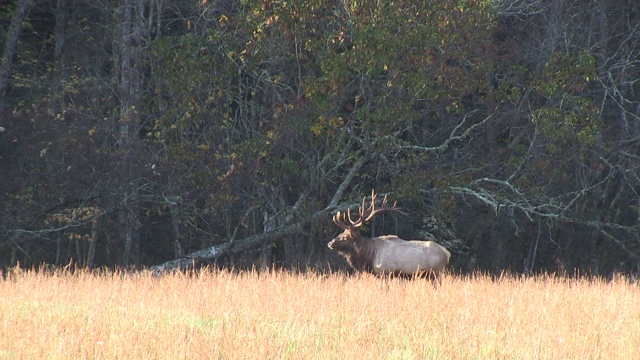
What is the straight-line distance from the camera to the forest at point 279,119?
54.0 feet

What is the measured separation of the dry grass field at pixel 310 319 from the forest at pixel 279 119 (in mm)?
4796

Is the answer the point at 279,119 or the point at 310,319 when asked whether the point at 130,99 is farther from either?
the point at 310,319

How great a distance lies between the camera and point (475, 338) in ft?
26.0

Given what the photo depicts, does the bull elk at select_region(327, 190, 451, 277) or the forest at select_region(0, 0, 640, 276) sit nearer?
the bull elk at select_region(327, 190, 451, 277)

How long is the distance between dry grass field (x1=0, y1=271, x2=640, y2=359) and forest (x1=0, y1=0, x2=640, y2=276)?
4.80m

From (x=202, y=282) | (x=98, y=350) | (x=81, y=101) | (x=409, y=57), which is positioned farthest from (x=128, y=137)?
(x=98, y=350)

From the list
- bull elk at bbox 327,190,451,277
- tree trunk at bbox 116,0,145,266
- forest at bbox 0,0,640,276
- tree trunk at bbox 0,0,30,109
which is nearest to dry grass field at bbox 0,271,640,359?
bull elk at bbox 327,190,451,277

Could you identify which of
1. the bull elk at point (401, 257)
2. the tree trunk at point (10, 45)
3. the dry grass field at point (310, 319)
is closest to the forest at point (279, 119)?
the tree trunk at point (10, 45)

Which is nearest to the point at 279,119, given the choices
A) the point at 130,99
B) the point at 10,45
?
the point at 130,99

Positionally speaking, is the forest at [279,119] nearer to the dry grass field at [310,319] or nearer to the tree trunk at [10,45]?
the tree trunk at [10,45]

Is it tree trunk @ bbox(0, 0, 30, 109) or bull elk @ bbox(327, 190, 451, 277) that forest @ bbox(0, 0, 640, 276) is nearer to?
tree trunk @ bbox(0, 0, 30, 109)

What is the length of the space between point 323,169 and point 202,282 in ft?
21.2

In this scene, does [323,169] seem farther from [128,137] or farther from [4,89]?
[4,89]

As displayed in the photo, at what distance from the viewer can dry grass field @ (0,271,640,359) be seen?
734 centimetres
